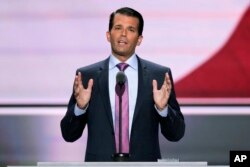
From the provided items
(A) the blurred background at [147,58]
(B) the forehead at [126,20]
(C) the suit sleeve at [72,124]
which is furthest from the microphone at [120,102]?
(A) the blurred background at [147,58]

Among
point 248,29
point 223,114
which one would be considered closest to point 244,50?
point 248,29

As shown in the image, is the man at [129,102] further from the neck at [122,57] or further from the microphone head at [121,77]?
the microphone head at [121,77]

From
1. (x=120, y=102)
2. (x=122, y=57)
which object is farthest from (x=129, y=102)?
(x=120, y=102)

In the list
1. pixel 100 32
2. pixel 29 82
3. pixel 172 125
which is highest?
pixel 100 32

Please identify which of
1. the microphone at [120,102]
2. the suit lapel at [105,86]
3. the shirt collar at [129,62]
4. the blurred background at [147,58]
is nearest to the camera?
the microphone at [120,102]

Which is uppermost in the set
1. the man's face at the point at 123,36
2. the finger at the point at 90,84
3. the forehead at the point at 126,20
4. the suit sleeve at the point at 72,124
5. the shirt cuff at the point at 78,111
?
the forehead at the point at 126,20

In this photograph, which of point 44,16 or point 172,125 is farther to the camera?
point 44,16

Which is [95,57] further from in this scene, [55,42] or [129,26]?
[129,26]

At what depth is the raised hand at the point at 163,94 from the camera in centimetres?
345

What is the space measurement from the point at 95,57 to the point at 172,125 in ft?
4.60

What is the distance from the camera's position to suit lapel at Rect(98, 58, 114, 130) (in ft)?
12.0

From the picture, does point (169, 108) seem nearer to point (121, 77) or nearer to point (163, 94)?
point (163, 94)

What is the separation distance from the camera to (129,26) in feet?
12.1

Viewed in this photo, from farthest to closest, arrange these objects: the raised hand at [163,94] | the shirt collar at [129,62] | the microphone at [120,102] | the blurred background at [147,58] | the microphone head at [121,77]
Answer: the blurred background at [147,58] < the shirt collar at [129,62] < the raised hand at [163,94] < the microphone head at [121,77] < the microphone at [120,102]
